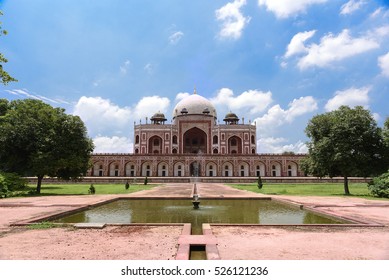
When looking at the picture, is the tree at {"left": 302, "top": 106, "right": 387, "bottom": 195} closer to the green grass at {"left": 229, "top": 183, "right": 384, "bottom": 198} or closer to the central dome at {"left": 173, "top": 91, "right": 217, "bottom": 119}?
the green grass at {"left": 229, "top": 183, "right": 384, "bottom": 198}

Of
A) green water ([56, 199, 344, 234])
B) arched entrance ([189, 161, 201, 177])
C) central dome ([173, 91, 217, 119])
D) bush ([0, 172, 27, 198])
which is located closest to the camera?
green water ([56, 199, 344, 234])

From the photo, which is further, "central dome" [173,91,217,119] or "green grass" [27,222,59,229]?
"central dome" [173,91,217,119]

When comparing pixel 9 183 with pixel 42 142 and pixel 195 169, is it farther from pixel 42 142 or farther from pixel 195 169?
pixel 195 169

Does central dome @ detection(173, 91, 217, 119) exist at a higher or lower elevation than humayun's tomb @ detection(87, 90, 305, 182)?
higher

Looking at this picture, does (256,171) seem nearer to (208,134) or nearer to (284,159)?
(284,159)

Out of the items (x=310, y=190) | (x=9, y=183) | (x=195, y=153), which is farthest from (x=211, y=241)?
(x=195, y=153)

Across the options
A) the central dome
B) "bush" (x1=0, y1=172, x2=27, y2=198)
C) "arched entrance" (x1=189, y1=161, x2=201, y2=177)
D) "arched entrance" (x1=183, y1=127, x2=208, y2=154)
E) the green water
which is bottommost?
the green water

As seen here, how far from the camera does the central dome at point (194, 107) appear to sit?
5847 centimetres

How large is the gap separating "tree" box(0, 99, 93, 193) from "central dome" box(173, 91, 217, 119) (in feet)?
132

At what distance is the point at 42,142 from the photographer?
17.3 m

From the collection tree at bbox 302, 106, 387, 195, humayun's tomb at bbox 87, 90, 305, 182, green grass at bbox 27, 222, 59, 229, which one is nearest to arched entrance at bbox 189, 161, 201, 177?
humayun's tomb at bbox 87, 90, 305, 182

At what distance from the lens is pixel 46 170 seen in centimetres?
1712

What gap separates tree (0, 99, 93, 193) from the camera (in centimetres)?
1709

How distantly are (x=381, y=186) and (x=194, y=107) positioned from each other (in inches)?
1759
